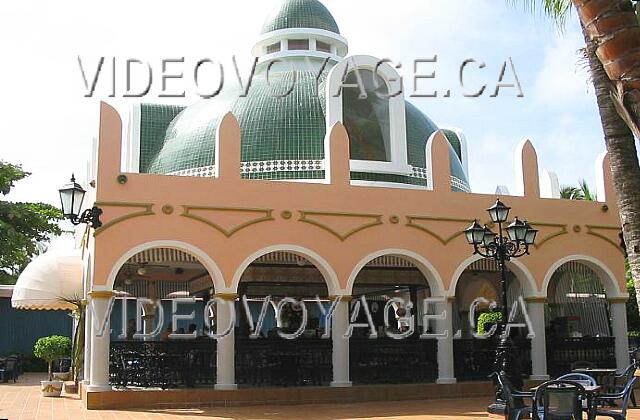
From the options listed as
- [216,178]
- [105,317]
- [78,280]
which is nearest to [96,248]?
[105,317]

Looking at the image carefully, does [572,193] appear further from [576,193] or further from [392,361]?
[392,361]

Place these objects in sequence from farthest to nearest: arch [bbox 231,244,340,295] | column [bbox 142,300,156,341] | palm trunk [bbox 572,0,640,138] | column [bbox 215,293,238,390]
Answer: column [bbox 142,300,156,341]
arch [bbox 231,244,340,295]
column [bbox 215,293,238,390]
palm trunk [bbox 572,0,640,138]

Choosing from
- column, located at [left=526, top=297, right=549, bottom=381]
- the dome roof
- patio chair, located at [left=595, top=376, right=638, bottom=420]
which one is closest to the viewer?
patio chair, located at [left=595, top=376, right=638, bottom=420]

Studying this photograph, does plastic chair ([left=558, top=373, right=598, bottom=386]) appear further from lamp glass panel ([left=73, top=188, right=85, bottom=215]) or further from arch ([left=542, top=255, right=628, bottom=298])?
lamp glass panel ([left=73, top=188, right=85, bottom=215])

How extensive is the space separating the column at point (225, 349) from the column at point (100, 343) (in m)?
2.01

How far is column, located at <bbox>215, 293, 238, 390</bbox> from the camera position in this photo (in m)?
14.6

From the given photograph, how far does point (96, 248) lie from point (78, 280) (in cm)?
420

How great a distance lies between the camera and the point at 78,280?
58.9 feet

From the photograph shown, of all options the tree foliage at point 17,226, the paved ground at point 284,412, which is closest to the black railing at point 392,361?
the paved ground at point 284,412

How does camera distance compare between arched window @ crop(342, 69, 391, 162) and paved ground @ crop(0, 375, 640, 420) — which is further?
arched window @ crop(342, 69, 391, 162)

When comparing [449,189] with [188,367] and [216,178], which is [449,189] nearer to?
[216,178]

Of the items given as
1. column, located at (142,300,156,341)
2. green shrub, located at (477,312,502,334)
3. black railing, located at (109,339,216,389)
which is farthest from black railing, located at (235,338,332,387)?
column, located at (142,300,156,341)

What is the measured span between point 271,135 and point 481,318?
764cm

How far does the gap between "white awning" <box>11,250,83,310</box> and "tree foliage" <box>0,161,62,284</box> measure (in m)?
10.8
